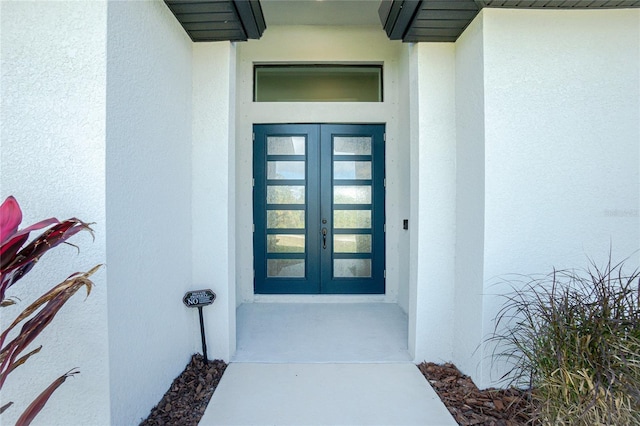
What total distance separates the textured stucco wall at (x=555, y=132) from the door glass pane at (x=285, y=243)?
8.22 ft

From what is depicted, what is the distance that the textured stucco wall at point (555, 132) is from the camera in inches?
87.2

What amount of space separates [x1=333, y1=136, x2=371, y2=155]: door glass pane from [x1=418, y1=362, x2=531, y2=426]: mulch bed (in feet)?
8.97

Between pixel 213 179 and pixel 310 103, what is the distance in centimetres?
200

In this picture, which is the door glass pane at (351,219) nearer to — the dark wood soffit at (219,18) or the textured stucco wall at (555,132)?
the textured stucco wall at (555,132)

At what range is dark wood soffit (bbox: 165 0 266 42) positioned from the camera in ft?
7.28

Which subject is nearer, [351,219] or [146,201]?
[146,201]

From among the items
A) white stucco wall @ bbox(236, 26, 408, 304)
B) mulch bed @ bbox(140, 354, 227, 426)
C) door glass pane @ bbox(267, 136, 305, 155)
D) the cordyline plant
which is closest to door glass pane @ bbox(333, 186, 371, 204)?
white stucco wall @ bbox(236, 26, 408, 304)

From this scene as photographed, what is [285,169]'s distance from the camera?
420 centimetres

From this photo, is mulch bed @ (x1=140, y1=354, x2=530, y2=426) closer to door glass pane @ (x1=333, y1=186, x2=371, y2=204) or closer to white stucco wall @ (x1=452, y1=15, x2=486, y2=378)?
white stucco wall @ (x1=452, y1=15, x2=486, y2=378)

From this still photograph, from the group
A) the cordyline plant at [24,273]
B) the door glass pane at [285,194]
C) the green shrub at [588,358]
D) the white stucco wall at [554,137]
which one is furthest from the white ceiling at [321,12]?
the green shrub at [588,358]

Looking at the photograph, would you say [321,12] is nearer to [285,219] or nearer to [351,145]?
[351,145]

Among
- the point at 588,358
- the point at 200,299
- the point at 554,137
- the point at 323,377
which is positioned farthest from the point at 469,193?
the point at 200,299

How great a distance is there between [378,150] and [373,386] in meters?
2.89

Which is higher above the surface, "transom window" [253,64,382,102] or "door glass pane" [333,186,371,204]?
"transom window" [253,64,382,102]
